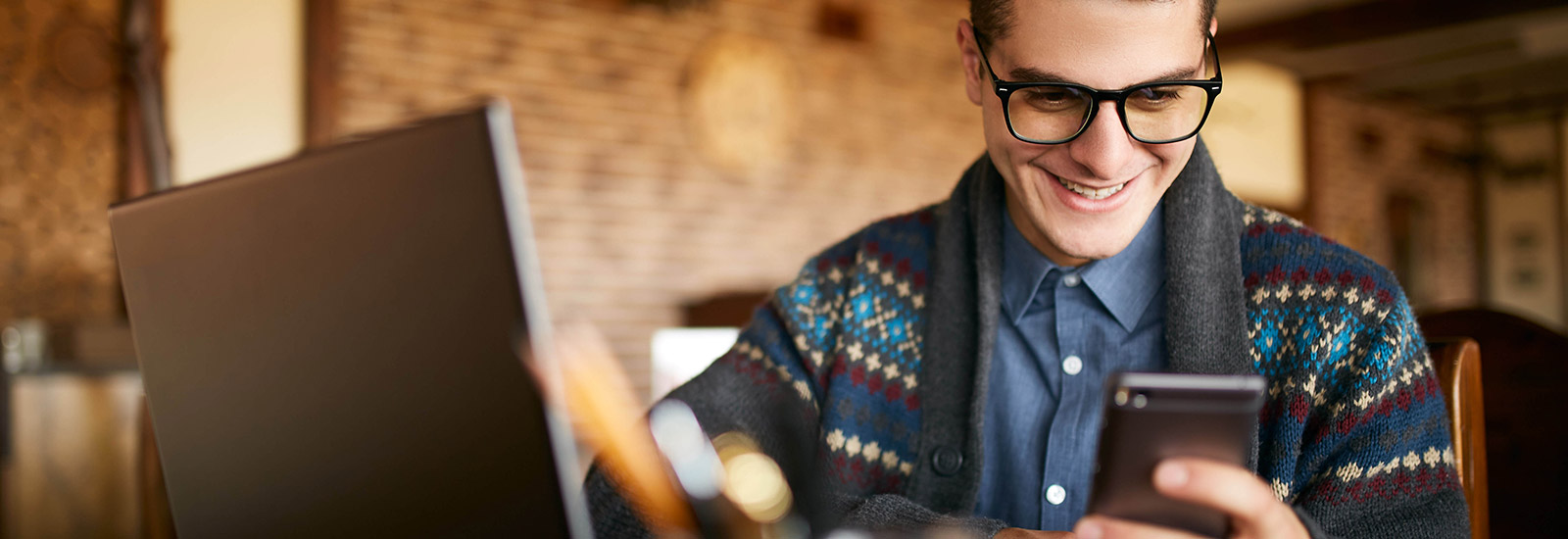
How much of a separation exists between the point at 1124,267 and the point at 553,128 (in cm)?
297

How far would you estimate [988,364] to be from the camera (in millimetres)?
1026

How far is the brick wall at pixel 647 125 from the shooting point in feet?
11.3

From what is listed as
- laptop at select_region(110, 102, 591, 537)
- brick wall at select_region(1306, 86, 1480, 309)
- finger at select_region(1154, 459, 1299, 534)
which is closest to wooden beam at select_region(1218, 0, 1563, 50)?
brick wall at select_region(1306, 86, 1480, 309)

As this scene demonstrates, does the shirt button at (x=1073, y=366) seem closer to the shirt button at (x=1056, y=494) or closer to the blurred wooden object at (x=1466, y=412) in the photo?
the shirt button at (x=1056, y=494)

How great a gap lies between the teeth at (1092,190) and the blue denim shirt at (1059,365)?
0.12 meters

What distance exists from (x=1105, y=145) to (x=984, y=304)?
0.25 meters

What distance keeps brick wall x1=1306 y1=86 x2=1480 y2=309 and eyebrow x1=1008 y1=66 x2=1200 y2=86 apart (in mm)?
7502

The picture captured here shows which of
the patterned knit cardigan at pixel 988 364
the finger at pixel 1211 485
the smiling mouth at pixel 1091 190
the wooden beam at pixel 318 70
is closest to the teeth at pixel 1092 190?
the smiling mouth at pixel 1091 190

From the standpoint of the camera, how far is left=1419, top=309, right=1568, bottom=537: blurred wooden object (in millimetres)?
1173

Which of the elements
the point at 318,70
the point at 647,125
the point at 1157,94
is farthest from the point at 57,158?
the point at 1157,94

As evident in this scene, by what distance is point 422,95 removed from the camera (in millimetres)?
3422

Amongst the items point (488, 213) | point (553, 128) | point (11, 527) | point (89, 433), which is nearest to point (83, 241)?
point (89, 433)

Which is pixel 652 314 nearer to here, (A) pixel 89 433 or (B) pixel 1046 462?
(A) pixel 89 433

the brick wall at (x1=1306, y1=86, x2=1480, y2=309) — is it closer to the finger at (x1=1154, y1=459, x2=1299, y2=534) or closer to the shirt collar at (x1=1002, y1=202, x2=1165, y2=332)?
the shirt collar at (x1=1002, y1=202, x2=1165, y2=332)
